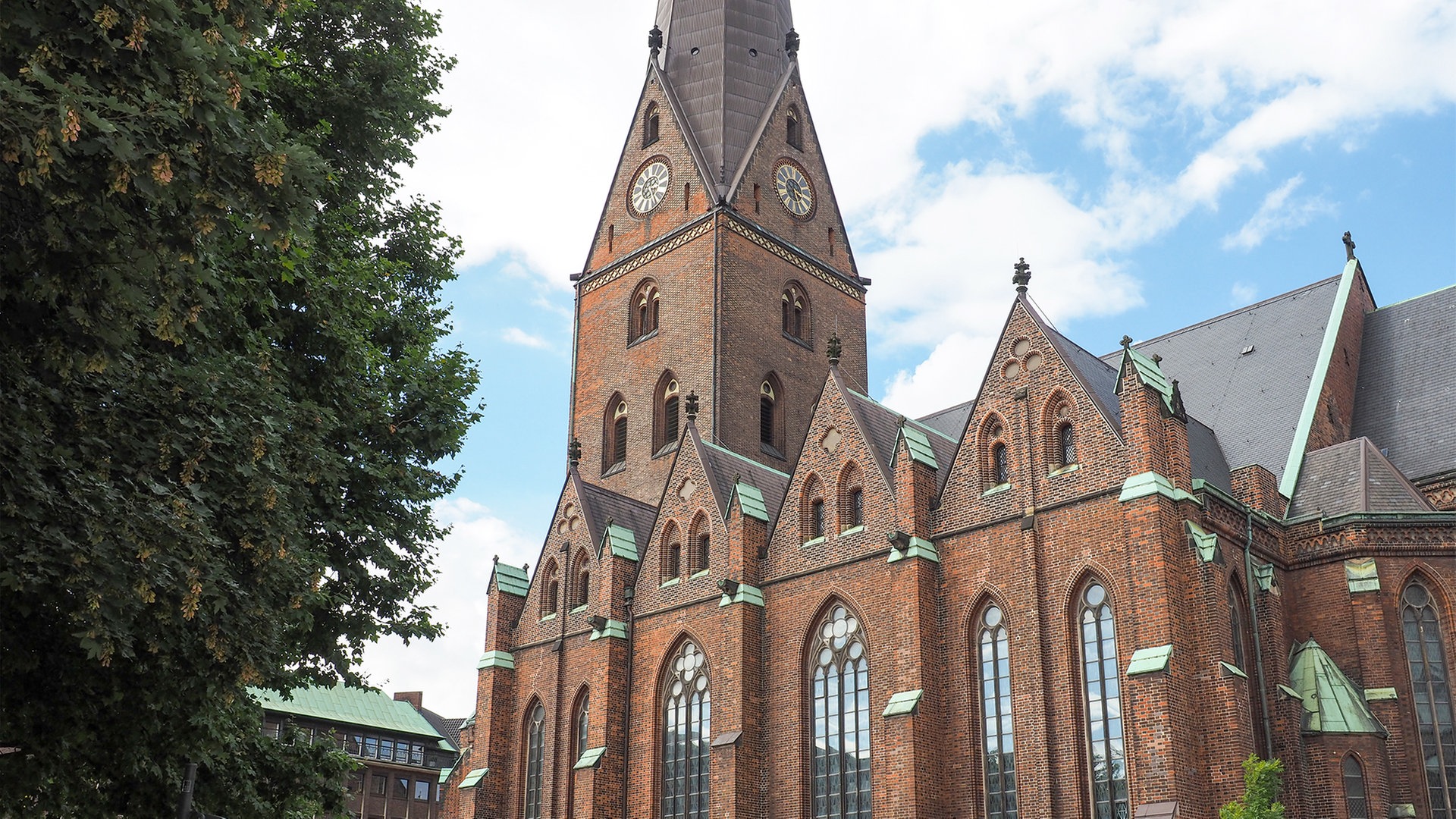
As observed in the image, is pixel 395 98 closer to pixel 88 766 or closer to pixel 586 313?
pixel 88 766

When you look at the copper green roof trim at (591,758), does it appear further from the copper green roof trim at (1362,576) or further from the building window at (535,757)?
the copper green roof trim at (1362,576)

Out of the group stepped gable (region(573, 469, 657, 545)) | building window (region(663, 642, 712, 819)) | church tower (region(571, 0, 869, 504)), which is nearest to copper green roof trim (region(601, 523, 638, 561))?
stepped gable (region(573, 469, 657, 545))

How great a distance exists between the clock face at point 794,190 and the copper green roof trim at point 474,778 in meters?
21.0

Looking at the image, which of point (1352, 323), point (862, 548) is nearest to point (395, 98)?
point (862, 548)

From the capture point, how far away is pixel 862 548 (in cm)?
2869

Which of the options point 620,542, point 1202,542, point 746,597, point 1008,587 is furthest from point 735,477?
point 1202,542

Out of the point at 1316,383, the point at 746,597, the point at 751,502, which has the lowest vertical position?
the point at 746,597

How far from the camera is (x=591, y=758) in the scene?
1251 inches

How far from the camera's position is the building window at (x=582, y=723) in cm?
3338

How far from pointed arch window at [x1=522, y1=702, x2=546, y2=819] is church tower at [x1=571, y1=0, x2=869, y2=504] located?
7.34 m

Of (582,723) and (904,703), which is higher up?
(582,723)

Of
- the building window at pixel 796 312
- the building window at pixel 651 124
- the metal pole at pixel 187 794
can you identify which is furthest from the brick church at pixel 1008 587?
the metal pole at pixel 187 794

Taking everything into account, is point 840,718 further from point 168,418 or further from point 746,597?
point 168,418

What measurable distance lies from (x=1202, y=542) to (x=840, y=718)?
8.72 m
